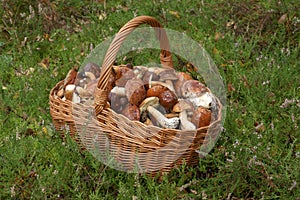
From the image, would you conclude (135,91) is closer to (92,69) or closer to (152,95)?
(152,95)

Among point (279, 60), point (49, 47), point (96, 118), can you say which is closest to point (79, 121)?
point (96, 118)

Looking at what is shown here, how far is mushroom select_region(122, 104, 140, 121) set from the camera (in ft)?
8.75

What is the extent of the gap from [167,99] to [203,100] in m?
0.23

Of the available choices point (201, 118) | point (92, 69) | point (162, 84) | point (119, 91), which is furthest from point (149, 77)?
point (201, 118)

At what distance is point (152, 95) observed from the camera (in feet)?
9.29

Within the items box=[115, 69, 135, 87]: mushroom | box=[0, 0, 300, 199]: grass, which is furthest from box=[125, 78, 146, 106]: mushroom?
box=[0, 0, 300, 199]: grass

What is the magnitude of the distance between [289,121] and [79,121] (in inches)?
55.0

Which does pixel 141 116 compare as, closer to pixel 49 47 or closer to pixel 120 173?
pixel 120 173

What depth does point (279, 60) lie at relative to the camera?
404cm

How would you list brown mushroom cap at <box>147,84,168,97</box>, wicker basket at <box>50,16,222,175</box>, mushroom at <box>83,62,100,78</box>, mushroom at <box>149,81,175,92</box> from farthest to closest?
mushroom at <box>83,62,100,78</box> < mushroom at <box>149,81,175,92</box> < brown mushroom cap at <box>147,84,168,97</box> < wicker basket at <box>50,16,222,175</box>

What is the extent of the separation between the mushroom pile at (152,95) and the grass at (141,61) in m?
0.26

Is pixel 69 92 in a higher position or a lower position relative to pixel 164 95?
lower

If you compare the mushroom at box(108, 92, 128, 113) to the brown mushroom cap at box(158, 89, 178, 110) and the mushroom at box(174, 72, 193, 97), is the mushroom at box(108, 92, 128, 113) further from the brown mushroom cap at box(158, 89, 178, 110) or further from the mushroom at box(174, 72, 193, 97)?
the mushroom at box(174, 72, 193, 97)

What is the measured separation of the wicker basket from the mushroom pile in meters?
0.08
